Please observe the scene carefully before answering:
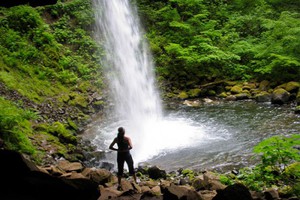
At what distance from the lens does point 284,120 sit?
45.5 ft

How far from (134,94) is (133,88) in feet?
1.87

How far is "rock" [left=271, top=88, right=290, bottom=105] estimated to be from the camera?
16438 millimetres

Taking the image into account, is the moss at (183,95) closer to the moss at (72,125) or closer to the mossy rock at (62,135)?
the moss at (72,125)

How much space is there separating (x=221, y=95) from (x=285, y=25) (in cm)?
624

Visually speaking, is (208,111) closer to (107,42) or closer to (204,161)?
(204,161)

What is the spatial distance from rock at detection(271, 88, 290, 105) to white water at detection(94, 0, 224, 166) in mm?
5339

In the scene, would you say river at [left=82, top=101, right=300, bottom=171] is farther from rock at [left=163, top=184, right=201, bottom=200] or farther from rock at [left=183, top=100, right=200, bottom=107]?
rock at [left=163, top=184, right=201, bottom=200]

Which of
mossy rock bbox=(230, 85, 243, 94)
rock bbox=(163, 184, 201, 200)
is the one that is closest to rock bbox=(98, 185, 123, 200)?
rock bbox=(163, 184, 201, 200)

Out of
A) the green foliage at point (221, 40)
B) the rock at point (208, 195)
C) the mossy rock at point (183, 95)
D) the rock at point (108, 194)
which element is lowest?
the rock at point (208, 195)

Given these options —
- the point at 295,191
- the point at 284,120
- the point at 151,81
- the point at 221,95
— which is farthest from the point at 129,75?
the point at 295,191

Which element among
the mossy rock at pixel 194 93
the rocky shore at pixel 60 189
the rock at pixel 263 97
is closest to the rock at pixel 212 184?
the rocky shore at pixel 60 189

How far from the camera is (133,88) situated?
19.7 meters

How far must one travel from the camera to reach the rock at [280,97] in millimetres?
16438

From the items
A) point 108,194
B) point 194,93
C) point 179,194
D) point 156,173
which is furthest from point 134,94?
point 179,194
